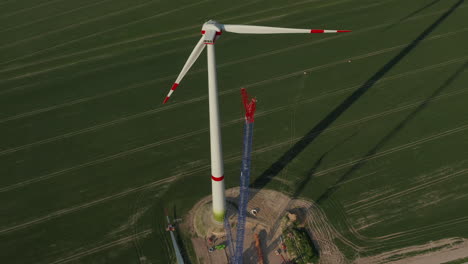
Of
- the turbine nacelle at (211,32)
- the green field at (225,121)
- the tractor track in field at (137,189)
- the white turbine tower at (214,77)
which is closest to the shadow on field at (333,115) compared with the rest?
the green field at (225,121)

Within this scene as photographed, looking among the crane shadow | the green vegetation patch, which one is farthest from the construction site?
the crane shadow

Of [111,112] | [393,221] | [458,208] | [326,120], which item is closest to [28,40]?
[111,112]

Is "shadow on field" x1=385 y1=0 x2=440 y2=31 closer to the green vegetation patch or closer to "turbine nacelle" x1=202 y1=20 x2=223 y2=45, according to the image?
the green vegetation patch

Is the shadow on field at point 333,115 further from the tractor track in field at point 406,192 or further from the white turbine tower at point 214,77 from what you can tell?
the tractor track in field at point 406,192

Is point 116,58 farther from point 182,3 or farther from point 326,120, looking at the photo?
point 326,120

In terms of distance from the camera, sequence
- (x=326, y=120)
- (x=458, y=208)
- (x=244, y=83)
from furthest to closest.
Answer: (x=244, y=83) → (x=326, y=120) → (x=458, y=208)

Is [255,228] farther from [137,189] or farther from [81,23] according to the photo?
[81,23]
